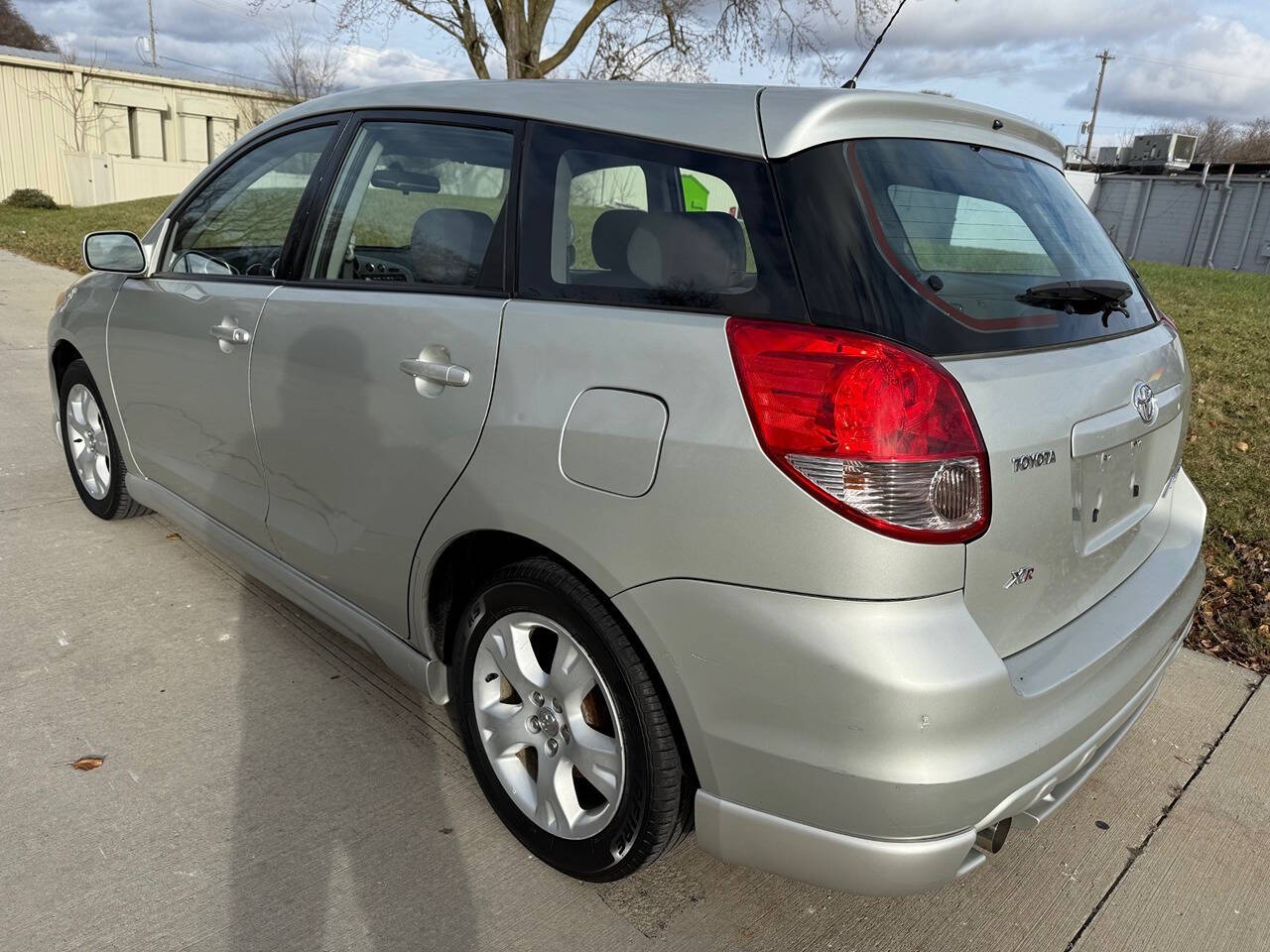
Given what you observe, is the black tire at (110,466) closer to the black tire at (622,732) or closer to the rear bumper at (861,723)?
the black tire at (622,732)

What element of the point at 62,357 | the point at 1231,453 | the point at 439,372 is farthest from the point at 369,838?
the point at 1231,453

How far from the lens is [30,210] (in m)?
25.1

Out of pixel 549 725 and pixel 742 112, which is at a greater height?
pixel 742 112

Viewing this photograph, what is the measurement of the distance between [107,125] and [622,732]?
35.2 meters

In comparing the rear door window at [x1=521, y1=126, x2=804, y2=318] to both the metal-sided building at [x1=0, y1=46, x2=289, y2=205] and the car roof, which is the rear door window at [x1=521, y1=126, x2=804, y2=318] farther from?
the metal-sided building at [x1=0, y1=46, x2=289, y2=205]

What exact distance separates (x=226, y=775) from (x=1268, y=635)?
12.3ft

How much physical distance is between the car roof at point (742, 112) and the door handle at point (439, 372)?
24.2 inches

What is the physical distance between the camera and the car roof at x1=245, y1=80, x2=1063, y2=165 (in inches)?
73.3

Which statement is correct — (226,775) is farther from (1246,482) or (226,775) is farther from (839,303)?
(1246,482)

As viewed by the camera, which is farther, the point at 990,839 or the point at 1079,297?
the point at 1079,297

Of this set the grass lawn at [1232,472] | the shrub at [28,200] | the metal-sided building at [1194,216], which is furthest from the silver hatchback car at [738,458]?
the metal-sided building at [1194,216]

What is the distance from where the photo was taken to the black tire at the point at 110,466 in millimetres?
3939

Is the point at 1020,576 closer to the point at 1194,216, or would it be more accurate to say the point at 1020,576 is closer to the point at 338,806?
the point at 338,806

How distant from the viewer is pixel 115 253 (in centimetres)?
345
